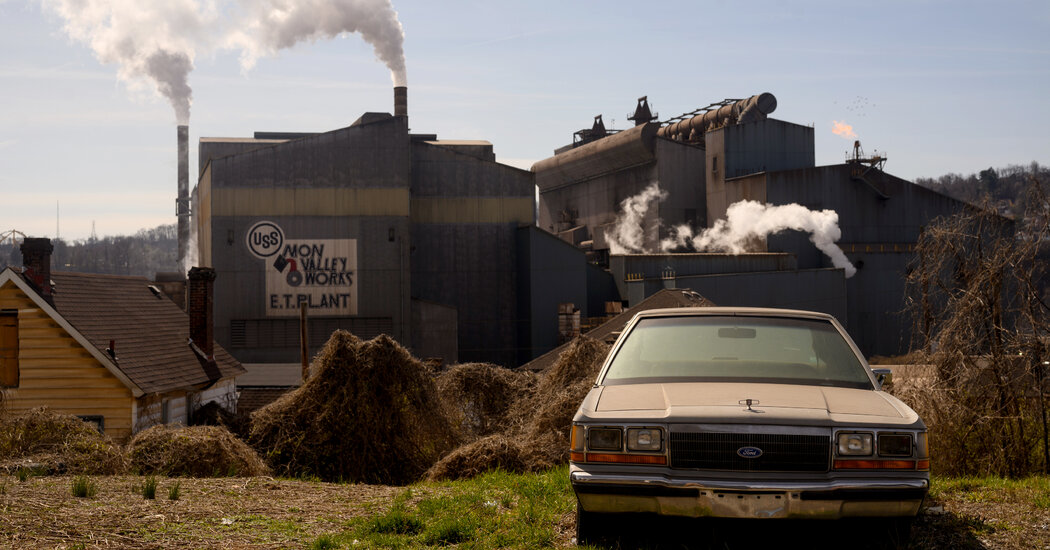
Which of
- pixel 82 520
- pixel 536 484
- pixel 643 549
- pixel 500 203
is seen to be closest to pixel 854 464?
pixel 643 549

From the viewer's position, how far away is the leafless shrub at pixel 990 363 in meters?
8.82

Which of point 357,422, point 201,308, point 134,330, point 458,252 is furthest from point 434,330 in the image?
point 357,422

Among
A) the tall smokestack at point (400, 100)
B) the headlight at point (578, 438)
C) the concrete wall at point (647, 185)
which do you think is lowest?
the headlight at point (578, 438)

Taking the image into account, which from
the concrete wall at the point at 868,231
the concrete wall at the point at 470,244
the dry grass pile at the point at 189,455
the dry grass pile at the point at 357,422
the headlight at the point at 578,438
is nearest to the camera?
the headlight at the point at 578,438

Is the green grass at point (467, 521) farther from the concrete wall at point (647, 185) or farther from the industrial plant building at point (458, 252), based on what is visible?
the concrete wall at point (647, 185)

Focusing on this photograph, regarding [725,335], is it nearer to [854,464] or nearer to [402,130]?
[854,464]

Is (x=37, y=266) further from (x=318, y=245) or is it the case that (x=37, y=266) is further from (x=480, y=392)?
(x=318, y=245)

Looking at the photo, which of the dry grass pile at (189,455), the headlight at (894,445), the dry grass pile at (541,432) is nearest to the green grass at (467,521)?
the headlight at (894,445)

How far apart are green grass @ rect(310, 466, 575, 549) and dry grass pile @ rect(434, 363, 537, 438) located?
9.91 metres

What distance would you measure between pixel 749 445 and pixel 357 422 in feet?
38.8

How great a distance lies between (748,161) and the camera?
5128 cm

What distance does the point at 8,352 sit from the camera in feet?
63.7

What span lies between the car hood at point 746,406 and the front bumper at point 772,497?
0.33 m

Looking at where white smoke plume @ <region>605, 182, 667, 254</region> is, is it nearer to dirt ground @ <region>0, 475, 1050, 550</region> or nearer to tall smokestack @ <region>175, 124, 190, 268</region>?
tall smokestack @ <region>175, 124, 190, 268</region>
